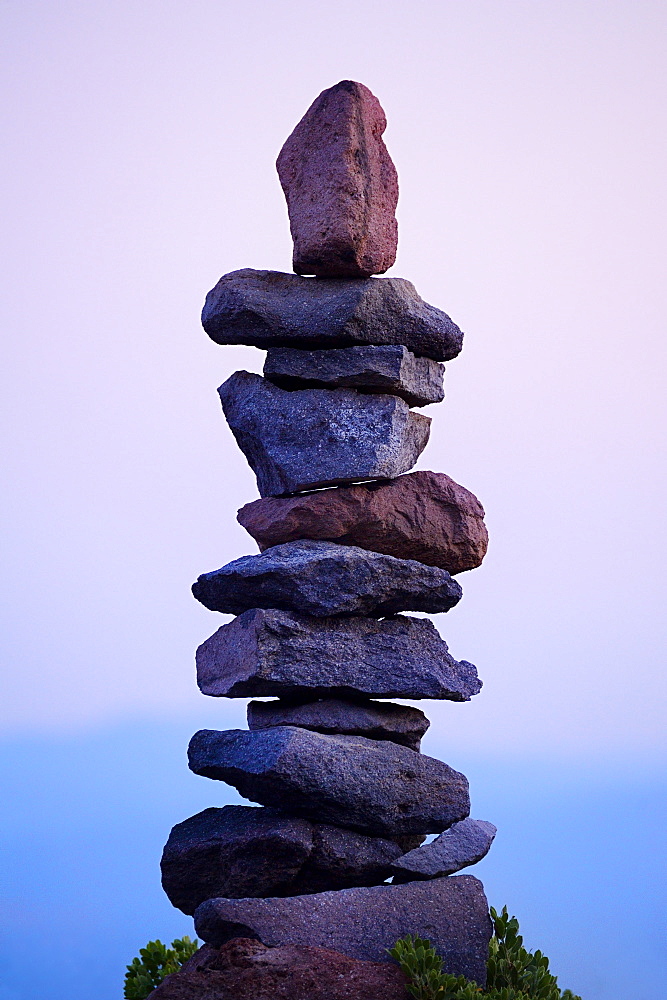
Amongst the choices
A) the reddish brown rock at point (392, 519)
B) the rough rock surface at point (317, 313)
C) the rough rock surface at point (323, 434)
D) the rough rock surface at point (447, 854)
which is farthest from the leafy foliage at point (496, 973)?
the rough rock surface at point (317, 313)

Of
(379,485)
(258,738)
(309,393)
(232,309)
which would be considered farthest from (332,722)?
(232,309)

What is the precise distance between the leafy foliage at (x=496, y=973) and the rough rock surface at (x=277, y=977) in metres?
0.13

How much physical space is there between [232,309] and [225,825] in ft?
12.6

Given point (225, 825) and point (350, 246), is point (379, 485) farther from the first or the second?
point (225, 825)

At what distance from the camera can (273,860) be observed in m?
8.73

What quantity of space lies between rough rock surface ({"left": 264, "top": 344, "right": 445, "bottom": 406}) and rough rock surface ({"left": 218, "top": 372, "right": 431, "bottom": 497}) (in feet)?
0.28

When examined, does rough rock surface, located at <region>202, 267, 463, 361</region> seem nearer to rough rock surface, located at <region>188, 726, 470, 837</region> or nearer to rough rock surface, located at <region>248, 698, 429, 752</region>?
rough rock surface, located at <region>248, 698, 429, 752</region>

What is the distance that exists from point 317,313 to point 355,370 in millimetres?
541

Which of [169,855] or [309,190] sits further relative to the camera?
[309,190]

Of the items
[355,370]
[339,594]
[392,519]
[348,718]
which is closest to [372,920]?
[348,718]

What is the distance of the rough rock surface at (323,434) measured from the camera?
937 cm

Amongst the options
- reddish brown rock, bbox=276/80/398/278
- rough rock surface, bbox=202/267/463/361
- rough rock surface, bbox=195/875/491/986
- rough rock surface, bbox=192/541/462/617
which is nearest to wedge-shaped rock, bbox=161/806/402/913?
rough rock surface, bbox=195/875/491/986

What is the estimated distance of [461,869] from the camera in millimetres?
9031

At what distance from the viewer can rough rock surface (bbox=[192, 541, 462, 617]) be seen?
904cm
